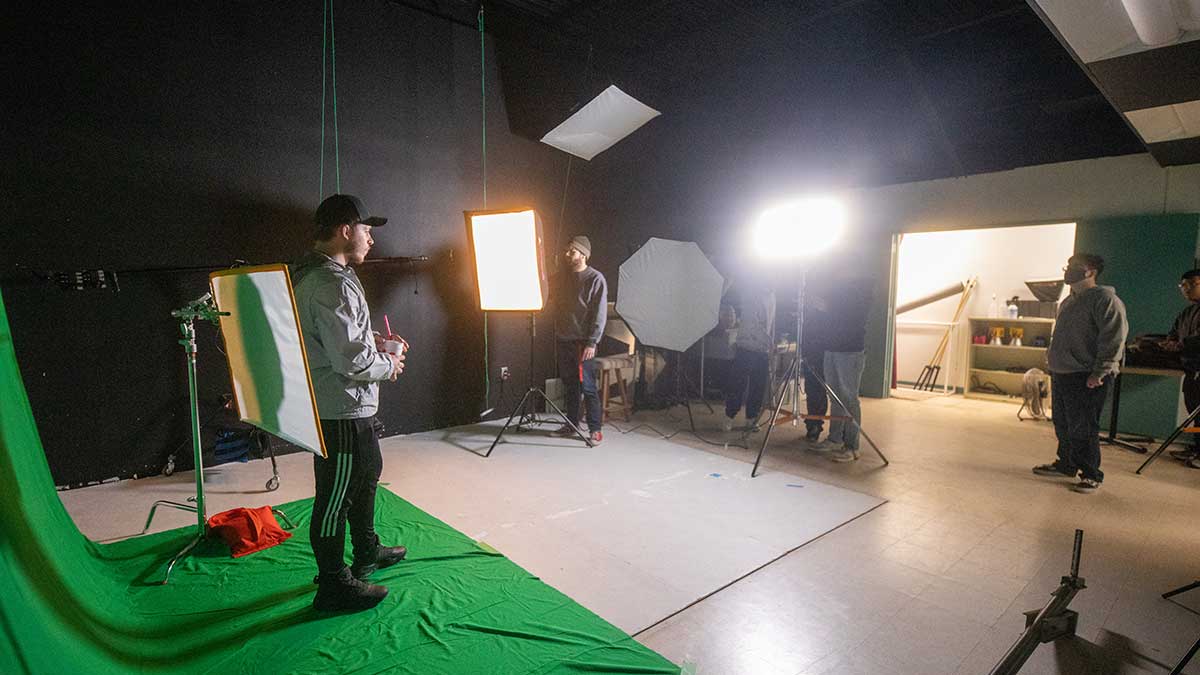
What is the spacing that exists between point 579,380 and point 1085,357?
3348 millimetres

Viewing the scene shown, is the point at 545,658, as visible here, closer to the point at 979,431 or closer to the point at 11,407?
the point at 11,407

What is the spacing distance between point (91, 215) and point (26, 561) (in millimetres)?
2593

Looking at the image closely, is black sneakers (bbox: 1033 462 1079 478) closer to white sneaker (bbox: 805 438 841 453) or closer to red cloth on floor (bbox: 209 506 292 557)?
white sneaker (bbox: 805 438 841 453)

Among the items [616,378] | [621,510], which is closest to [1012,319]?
[616,378]

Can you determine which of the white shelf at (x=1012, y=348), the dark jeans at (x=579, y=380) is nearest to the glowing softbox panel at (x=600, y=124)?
the dark jeans at (x=579, y=380)

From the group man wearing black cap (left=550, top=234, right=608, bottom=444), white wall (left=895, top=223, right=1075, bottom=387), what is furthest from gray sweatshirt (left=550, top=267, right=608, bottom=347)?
white wall (left=895, top=223, right=1075, bottom=387)

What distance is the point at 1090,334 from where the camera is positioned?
3.27m

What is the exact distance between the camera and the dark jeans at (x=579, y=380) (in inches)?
170

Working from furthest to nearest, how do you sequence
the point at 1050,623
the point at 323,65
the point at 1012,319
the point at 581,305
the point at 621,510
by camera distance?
the point at 1012,319 → the point at 581,305 → the point at 323,65 → the point at 621,510 → the point at 1050,623

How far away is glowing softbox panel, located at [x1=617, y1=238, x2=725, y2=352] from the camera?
214 inches

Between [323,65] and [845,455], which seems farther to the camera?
[845,455]

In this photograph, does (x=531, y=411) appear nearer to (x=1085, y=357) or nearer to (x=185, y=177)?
(x=185, y=177)

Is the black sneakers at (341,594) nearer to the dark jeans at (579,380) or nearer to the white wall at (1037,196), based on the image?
the dark jeans at (579,380)

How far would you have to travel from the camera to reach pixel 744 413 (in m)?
5.39
